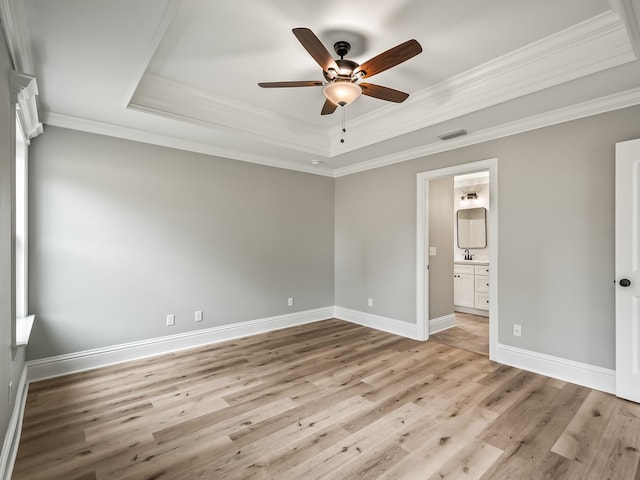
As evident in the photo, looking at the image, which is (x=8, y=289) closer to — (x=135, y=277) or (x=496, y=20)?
(x=135, y=277)

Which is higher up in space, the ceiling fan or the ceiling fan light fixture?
the ceiling fan

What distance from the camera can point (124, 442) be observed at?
2.09 metres

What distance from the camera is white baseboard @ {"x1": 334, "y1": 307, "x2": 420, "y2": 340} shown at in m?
4.35

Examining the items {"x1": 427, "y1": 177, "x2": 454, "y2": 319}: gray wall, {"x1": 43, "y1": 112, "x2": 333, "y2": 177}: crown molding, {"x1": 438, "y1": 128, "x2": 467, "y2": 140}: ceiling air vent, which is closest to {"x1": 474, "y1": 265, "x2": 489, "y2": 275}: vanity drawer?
{"x1": 427, "y1": 177, "x2": 454, "y2": 319}: gray wall

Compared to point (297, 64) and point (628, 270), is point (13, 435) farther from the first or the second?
point (628, 270)

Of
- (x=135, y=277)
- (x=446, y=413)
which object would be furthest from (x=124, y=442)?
(x=446, y=413)

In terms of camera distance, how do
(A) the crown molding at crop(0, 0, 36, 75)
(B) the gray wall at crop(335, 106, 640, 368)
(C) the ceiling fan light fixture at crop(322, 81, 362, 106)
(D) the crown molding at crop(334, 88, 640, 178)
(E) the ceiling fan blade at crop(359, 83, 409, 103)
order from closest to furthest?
(A) the crown molding at crop(0, 0, 36, 75) → (C) the ceiling fan light fixture at crop(322, 81, 362, 106) → (E) the ceiling fan blade at crop(359, 83, 409, 103) → (D) the crown molding at crop(334, 88, 640, 178) → (B) the gray wall at crop(335, 106, 640, 368)

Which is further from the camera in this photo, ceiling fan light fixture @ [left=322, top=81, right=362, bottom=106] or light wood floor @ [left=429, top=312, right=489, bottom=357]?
light wood floor @ [left=429, top=312, right=489, bottom=357]

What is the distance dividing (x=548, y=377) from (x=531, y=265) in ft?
3.55

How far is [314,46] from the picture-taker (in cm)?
199

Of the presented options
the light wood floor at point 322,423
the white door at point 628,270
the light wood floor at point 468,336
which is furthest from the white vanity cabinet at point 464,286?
the white door at point 628,270

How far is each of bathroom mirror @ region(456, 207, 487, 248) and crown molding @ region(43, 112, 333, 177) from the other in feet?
12.1

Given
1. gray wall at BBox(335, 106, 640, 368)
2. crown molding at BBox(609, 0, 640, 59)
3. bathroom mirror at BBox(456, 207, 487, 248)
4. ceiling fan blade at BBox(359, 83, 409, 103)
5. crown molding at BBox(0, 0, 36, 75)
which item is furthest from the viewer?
bathroom mirror at BBox(456, 207, 487, 248)

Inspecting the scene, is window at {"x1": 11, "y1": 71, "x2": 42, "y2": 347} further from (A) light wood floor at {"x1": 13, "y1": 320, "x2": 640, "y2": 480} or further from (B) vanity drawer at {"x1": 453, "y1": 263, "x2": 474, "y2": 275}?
(B) vanity drawer at {"x1": 453, "y1": 263, "x2": 474, "y2": 275}
